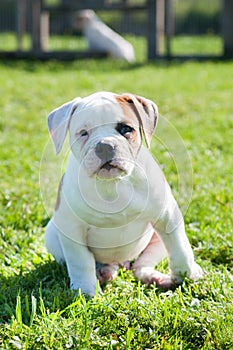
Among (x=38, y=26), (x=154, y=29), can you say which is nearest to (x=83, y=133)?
(x=154, y=29)

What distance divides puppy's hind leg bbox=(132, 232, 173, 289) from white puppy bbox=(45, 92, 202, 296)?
1 cm

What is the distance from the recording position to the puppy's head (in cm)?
311

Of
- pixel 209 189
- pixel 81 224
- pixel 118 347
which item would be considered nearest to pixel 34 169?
pixel 209 189

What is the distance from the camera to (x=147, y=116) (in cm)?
329

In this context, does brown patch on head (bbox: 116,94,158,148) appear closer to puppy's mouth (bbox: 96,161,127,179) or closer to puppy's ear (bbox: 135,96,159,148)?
puppy's ear (bbox: 135,96,159,148)

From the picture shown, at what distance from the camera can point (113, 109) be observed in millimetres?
3203

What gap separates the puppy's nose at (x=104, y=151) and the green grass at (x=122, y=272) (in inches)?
15.1

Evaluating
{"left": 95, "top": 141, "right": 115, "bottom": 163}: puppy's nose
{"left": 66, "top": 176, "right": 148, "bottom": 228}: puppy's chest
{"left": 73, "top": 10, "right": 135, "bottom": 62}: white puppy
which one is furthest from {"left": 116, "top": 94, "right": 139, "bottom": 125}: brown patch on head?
{"left": 73, "top": 10, "right": 135, "bottom": 62}: white puppy

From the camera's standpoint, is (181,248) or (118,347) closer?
(118,347)

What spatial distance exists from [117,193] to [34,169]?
2.60 meters

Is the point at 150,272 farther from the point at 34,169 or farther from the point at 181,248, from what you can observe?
the point at 34,169

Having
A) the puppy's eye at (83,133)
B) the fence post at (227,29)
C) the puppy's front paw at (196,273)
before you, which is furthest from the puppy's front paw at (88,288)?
the fence post at (227,29)

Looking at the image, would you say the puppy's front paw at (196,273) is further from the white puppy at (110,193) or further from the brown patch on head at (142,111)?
the brown patch on head at (142,111)

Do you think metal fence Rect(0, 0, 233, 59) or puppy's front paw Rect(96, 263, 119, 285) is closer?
puppy's front paw Rect(96, 263, 119, 285)
